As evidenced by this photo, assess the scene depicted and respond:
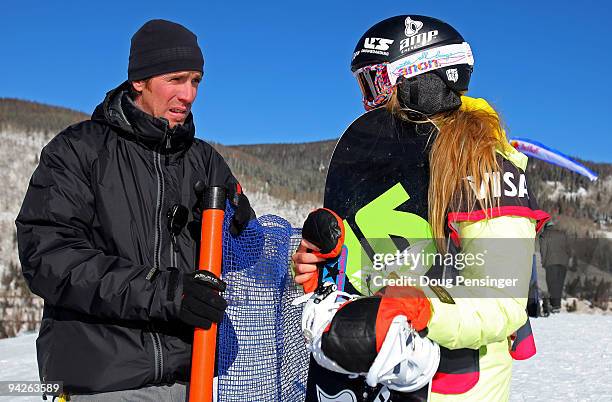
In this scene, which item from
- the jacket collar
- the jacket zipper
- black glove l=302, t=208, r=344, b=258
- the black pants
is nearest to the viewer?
black glove l=302, t=208, r=344, b=258

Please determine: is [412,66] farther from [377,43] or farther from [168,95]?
[168,95]

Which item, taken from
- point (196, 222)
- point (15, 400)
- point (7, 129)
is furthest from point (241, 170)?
point (196, 222)

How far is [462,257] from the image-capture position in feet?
5.74

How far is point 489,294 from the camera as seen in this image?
163 cm

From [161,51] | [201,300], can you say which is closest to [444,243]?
[201,300]

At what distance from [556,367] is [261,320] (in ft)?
19.7

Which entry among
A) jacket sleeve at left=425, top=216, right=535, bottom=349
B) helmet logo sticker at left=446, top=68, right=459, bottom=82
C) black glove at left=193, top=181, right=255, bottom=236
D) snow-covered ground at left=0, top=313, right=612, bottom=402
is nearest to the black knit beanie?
black glove at left=193, top=181, right=255, bottom=236

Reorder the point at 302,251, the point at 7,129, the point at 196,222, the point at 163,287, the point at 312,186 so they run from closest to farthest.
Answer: the point at 302,251, the point at 163,287, the point at 196,222, the point at 7,129, the point at 312,186

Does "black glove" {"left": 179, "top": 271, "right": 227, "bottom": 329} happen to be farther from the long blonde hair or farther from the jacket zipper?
the long blonde hair

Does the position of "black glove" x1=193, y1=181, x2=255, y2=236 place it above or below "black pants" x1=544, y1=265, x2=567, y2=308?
below

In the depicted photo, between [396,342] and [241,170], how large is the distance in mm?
36243

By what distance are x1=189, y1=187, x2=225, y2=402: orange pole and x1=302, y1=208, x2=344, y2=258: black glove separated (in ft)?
1.69

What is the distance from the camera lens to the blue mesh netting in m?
2.54

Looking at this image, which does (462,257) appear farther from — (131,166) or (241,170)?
(241,170)
